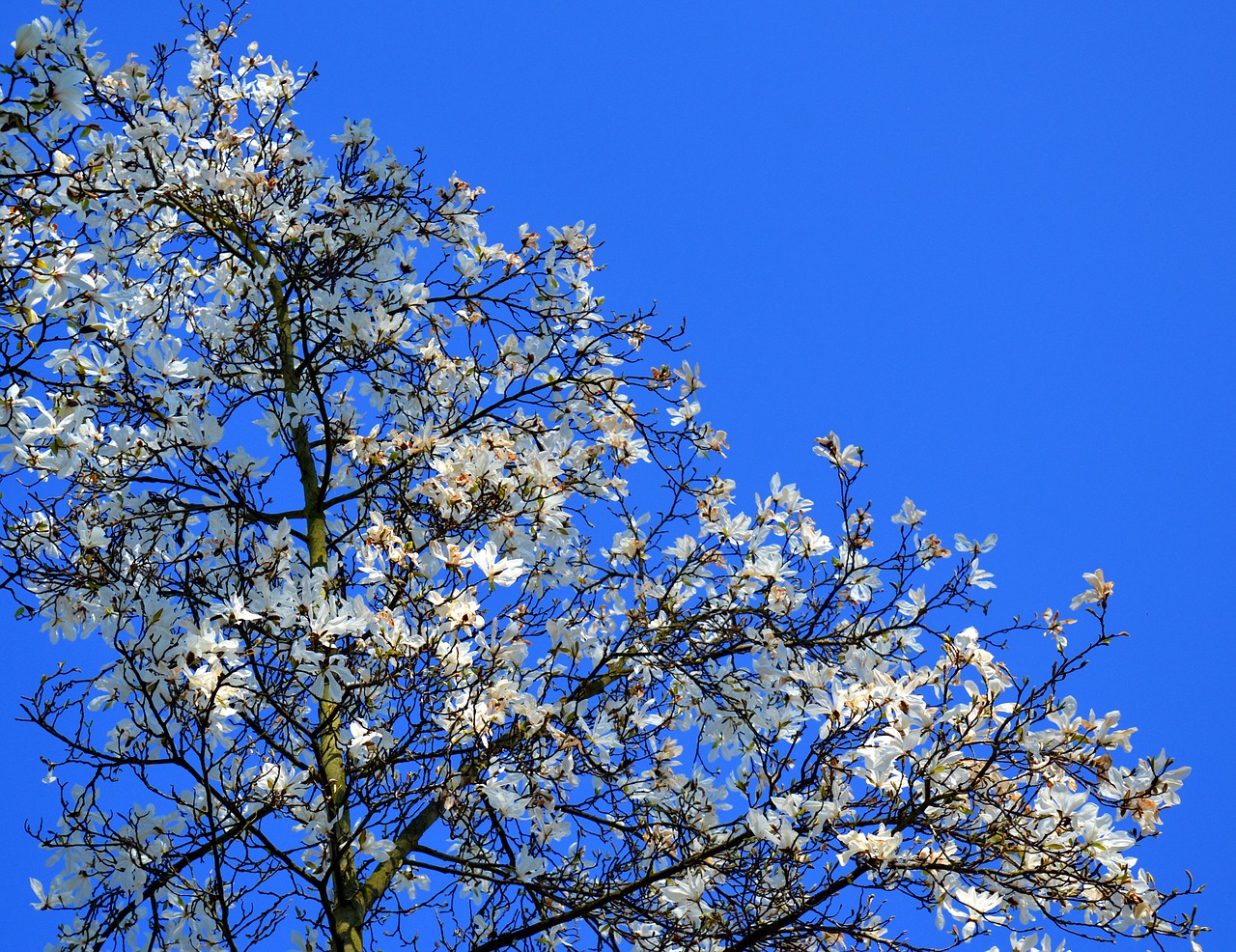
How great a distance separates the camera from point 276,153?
22.0ft

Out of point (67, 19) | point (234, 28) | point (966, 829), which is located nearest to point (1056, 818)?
point (966, 829)

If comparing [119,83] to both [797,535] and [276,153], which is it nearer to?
[276,153]

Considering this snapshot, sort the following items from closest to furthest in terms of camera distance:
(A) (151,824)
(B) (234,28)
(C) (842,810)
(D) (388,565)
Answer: (C) (842,810)
(D) (388,565)
(A) (151,824)
(B) (234,28)

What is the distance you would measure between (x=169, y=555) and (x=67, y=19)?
3.03m

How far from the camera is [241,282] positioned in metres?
6.91

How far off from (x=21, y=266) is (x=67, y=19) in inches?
103

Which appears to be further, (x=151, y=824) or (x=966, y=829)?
(x=151, y=824)

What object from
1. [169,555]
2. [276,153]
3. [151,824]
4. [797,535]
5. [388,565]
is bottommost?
[151,824]

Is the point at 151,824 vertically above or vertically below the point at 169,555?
below

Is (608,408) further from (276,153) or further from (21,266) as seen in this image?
(21,266)

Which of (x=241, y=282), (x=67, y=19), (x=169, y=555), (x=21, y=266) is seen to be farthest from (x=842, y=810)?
(x=67, y=19)

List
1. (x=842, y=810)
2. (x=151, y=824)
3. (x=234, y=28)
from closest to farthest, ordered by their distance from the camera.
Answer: (x=842, y=810) < (x=151, y=824) < (x=234, y=28)

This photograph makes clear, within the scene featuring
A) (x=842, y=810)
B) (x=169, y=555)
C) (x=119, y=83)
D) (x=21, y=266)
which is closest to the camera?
(x=842, y=810)

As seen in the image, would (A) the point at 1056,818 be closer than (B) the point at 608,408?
Yes
